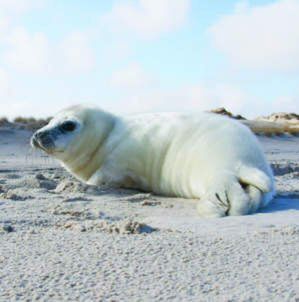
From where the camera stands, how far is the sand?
2.62 metres

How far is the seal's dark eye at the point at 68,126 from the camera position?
5.93 metres

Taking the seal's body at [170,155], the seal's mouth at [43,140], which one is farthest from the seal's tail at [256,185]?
the seal's mouth at [43,140]

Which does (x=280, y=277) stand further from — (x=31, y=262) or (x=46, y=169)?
(x=46, y=169)

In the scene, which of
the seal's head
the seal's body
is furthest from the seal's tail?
the seal's head

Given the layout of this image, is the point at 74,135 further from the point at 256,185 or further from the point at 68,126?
the point at 256,185

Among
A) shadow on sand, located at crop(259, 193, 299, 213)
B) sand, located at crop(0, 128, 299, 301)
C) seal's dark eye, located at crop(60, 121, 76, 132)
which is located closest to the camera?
sand, located at crop(0, 128, 299, 301)

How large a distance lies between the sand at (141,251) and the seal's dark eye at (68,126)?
2.77 feet

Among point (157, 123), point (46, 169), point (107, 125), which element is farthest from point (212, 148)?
point (46, 169)

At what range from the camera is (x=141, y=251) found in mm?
3225

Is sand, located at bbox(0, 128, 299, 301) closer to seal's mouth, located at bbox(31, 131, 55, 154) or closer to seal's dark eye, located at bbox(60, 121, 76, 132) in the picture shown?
A: seal's mouth, located at bbox(31, 131, 55, 154)

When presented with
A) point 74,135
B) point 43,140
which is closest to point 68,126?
point 74,135

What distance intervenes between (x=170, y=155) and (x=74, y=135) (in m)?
0.93

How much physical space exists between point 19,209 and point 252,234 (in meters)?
1.67

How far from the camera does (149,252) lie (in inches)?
126
